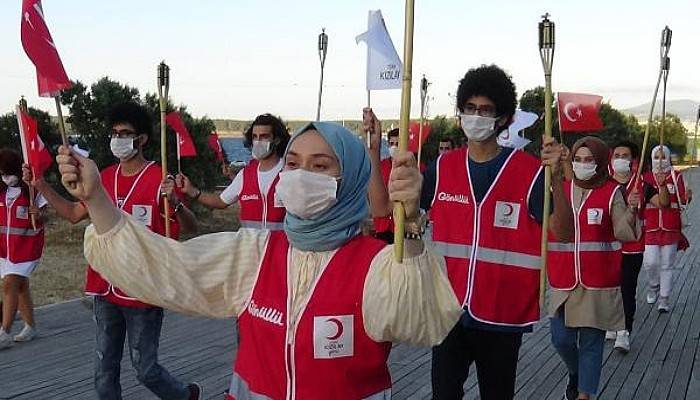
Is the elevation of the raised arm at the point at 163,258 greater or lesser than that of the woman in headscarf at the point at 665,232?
greater

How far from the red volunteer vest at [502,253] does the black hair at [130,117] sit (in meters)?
2.34

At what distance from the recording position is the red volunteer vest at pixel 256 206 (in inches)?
231

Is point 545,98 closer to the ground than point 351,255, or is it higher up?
higher up

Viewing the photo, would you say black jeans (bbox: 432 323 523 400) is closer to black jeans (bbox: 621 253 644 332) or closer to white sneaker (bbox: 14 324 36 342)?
black jeans (bbox: 621 253 644 332)

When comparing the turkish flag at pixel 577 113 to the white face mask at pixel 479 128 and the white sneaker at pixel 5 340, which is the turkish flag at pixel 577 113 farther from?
the white sneaker at pixel 5 340

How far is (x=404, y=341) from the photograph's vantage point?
2.21 m

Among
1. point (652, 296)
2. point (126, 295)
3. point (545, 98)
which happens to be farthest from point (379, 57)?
point (652, 296)

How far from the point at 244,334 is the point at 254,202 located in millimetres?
3579

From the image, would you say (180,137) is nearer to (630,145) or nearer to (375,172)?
(630,145)

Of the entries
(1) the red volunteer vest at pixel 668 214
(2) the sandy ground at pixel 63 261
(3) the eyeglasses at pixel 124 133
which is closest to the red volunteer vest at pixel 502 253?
(3) the eyeglasses at pixel 124 133

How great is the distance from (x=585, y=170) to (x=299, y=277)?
3687 millimetres

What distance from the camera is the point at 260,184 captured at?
6.07 meters

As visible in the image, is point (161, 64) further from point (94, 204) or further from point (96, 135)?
point (96, 135)

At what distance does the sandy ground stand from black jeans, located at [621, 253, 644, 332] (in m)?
6.39
